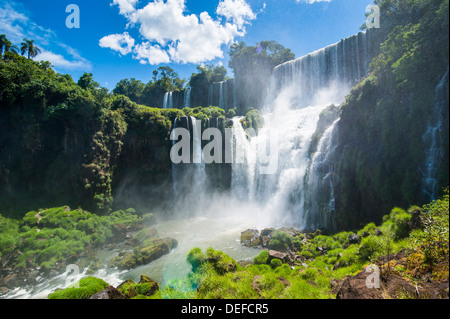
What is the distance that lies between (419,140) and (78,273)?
23445mm

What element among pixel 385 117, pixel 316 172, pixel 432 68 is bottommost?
pixel 316 172

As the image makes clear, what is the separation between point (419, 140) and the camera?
11641 millimetres

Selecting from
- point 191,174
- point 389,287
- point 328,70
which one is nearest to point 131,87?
point 191,174

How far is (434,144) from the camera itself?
10797mm

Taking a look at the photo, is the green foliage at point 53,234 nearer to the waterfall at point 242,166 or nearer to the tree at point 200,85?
the waterfall at point 242,166

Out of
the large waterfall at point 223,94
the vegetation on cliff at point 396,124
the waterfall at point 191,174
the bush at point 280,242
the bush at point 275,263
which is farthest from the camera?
the large waterfall at point 223,94

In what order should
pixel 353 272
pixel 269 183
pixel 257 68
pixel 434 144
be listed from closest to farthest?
1. pixel 353 272
2. pixel 434 144
3. pixel 269 183
4. pixel 257 68

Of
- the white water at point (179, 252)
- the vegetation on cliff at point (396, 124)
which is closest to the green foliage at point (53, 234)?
the white water at point (179, 252)

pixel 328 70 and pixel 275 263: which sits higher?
pixel 328 70

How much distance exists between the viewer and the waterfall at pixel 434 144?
10.5 metres

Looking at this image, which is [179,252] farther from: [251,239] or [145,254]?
[251,239]

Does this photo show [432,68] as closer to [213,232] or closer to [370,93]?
[370,93]

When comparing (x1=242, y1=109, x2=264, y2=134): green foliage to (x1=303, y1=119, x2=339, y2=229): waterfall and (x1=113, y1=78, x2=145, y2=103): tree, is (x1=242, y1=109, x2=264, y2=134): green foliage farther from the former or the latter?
(x1=113, y1=78, x2=145, y2=103): tree
